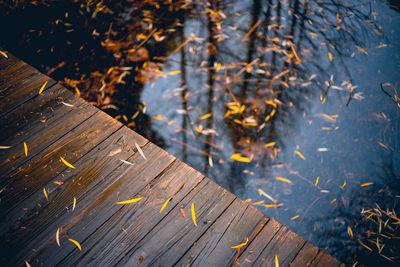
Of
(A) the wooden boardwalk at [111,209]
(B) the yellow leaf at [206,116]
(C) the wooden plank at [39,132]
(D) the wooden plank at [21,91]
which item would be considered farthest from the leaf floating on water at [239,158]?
(D) the wooden plank at [21,91]

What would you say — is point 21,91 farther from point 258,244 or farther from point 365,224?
point 365,224

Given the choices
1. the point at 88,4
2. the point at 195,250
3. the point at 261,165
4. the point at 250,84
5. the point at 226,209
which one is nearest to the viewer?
the point at 195,250

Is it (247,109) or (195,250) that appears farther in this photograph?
(247,109)

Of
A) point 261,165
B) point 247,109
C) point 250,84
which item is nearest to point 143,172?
point 261,165

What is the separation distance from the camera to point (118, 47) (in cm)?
327

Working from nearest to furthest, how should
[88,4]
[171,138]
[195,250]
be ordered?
[195,250] → [171,138] → [88,4]

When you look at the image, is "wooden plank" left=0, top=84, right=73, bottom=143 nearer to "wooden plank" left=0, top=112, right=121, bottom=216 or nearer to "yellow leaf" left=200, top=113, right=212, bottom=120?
"wooden plank" left=0, top=112, right=121, bottom=216

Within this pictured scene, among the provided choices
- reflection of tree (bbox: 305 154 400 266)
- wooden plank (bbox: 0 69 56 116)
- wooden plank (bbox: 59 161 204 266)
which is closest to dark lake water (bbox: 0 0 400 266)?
reflection of tree (bbox: 305 154 400 266)

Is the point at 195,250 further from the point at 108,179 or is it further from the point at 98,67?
the point at 98,67

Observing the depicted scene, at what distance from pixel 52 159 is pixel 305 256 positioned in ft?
5.04

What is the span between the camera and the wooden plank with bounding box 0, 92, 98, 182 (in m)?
1.59

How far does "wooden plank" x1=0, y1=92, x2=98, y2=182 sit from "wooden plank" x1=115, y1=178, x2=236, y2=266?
2.88ft

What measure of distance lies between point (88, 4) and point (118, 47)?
94 centimetres

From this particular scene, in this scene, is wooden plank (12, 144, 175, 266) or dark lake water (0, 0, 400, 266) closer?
wooden plank (12, 144, 175, 266)
